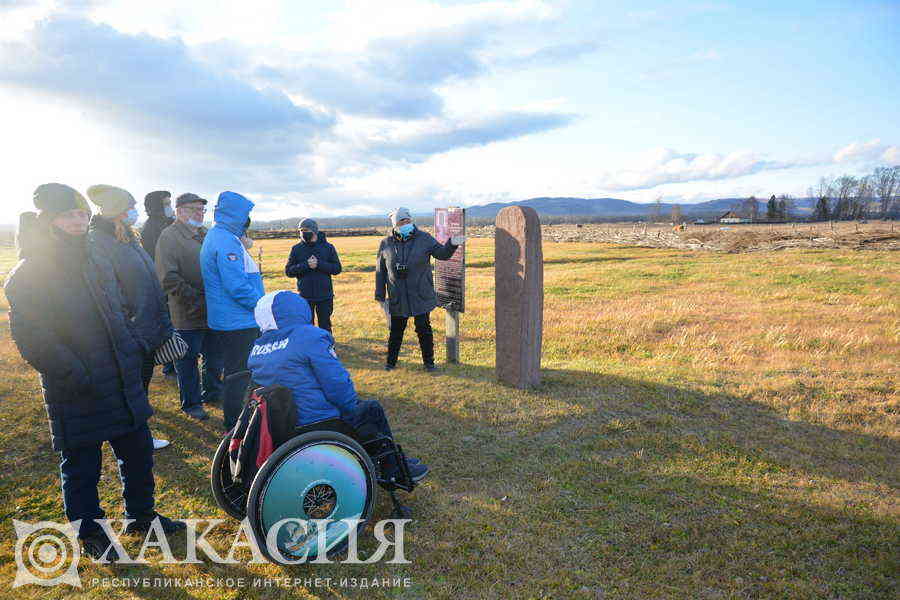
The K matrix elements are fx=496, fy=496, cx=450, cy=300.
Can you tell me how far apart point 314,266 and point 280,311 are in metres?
4.90

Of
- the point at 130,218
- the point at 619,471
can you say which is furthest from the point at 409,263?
the point at 619,471

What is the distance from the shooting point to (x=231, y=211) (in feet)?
18.0

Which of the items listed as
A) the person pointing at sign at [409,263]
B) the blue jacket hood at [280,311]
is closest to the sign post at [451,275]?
the person pointing at sign at [409,263]

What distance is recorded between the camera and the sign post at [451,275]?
8.04 metres

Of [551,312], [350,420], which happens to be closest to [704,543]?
[350,420]

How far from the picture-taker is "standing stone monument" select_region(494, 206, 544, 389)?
6.69m

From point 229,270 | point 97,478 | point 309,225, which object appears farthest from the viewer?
point 309,225

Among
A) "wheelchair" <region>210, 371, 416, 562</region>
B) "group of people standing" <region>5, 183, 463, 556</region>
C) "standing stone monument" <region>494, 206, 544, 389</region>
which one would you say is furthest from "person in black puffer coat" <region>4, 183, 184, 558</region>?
"standing stone monument" <region>494, 206, 544, 389</region>

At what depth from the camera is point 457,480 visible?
4.84 metres

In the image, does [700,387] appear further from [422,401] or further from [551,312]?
[551,312]

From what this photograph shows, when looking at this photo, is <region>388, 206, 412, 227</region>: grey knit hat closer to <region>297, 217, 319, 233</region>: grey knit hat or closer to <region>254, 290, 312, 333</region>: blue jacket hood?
<region>297, 217, 319, 233</region>: grey knit hat

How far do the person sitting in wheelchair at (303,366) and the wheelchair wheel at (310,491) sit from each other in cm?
35

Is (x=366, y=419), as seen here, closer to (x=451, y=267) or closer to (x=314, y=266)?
(x=451, y=267)

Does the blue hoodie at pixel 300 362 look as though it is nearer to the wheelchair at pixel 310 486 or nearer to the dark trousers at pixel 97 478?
the wheelchair at pixel 310 486
